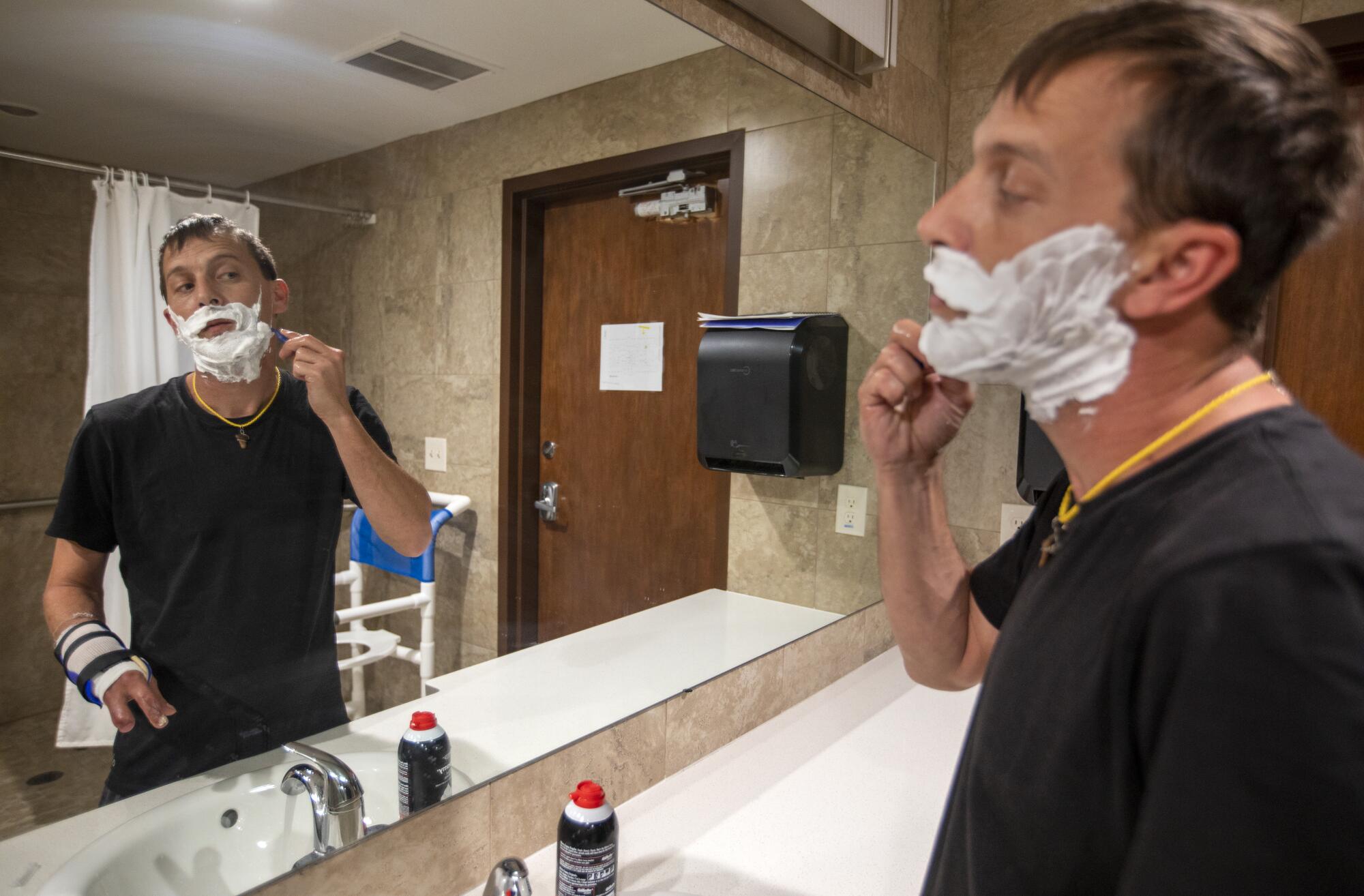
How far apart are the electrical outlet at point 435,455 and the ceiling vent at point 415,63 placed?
0.39 metres

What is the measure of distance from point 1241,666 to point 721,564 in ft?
3.47

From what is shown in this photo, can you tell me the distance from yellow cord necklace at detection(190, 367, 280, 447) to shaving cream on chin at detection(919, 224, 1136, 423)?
605 mm

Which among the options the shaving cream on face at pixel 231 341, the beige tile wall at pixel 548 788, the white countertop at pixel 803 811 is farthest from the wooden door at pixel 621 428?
the shaving cream on face at pixel 231 341

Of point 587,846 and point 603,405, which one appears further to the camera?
point 603,405

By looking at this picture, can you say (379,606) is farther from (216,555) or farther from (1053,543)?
(1053,543)

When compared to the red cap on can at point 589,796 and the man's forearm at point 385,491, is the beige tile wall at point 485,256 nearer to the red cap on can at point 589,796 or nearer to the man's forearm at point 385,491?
the man's forearm at point 385,491

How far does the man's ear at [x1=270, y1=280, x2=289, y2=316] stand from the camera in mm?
746

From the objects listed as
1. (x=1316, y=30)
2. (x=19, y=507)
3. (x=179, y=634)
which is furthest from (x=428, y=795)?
(x=1316, y=30)

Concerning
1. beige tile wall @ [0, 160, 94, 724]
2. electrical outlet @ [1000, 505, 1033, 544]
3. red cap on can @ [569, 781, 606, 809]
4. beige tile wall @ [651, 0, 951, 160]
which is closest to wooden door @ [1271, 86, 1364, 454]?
electrical outlet @ [1000, 505, 1033, 544]

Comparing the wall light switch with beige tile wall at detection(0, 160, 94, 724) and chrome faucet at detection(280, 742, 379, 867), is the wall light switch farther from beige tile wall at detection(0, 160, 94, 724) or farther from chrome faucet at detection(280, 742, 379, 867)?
beige tile wall at detection(0, 160, 94, 724)

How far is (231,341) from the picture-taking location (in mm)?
720

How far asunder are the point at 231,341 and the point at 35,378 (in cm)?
15

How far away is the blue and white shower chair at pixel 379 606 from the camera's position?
2.78ft

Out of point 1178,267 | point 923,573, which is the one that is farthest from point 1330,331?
point 1178,267
